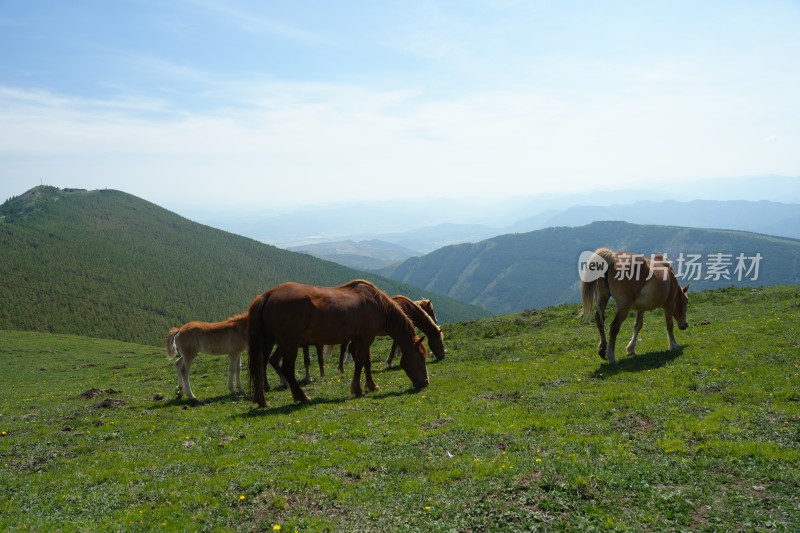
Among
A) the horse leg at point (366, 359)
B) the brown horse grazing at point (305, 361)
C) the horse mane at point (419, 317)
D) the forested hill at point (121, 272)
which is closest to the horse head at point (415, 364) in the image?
the horse leg at point (366, 359)

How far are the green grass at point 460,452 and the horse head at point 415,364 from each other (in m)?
0.78

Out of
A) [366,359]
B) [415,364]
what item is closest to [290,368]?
[366,359]

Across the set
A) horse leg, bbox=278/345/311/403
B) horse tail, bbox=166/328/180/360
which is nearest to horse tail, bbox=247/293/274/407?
A: horse leg, bbox=278/345/311/403

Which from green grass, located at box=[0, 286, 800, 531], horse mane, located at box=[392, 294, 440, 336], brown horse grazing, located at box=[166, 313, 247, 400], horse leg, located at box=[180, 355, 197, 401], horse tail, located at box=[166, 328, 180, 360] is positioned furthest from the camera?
horse mane, located at box=[392, 294, 440, 336]

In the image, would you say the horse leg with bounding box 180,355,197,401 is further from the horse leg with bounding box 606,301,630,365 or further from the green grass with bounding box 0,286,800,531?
the horse leg with bounding box 606,301,630,365

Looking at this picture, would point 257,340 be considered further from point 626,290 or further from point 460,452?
point 626,290

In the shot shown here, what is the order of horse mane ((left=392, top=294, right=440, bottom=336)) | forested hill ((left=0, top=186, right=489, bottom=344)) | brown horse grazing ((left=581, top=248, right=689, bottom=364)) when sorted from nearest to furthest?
brown horse grazing ((left=581, top=248, right=689, bottom=364)), horse mane ((left=392, top=294, right=440, bottom=336)), forested hill ((left=0, top=186, right=489, bottom=344))

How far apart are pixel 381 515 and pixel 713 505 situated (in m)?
5.18

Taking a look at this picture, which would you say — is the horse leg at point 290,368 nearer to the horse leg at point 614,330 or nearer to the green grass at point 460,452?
the green grass at point 460,452

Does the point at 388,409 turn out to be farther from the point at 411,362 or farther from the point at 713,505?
the point at 713,505

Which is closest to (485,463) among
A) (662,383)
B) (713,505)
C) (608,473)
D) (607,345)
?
(608,473)

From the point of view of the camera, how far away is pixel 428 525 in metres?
7.36

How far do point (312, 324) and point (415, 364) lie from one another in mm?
4062

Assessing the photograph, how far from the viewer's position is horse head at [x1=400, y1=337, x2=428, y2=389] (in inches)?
664
